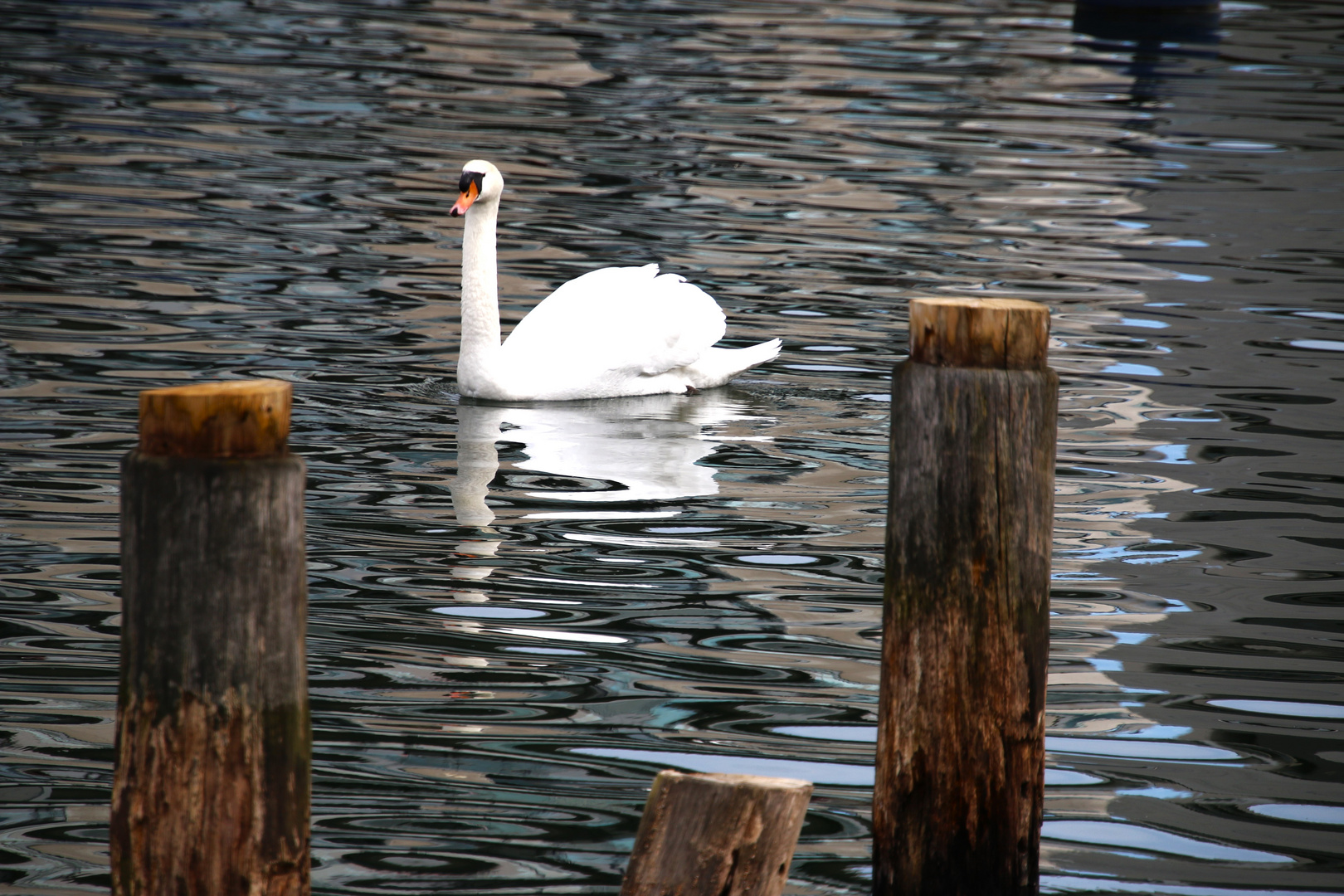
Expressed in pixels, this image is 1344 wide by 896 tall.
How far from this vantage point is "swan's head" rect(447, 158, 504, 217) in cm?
996

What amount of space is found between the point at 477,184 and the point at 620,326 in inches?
42.9

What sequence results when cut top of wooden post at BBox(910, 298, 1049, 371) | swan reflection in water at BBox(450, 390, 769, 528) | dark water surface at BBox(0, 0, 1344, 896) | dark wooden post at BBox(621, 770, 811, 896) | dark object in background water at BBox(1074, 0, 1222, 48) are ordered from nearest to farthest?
dark wooden post at BBox(621, 770, 811, 896) < cut top of wooden post at BBox(910, 298, 1049, 371) < dark water surface at BBox(0, 0, 1344, 896) < swan reflection in water at BBox(450, 390, 769, 528) < dark object in background water at BBox(1074, 0, 1222, 48)

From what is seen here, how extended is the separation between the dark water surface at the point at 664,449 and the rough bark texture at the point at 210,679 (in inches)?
35.6

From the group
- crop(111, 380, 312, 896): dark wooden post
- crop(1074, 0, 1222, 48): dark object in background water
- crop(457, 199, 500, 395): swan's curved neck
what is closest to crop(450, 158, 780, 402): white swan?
crop(457, 199, 500, 395): swan's curved neck

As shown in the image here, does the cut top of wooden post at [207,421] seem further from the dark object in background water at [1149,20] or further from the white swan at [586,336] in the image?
the dark object in background water at [1149,20]

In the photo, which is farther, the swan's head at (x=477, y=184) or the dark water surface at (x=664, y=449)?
the swan's head at (x=477, y=184)

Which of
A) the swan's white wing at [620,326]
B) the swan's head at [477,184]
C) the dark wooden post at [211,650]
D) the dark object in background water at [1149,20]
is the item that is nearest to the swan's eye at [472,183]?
the swan's head at [477,184]

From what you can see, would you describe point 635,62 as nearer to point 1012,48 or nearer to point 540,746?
point 1012,48

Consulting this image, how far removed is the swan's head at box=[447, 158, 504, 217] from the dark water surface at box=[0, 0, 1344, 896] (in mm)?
1001

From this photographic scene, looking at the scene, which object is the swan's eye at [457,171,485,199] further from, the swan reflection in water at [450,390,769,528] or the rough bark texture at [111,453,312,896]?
the rough bark texture at [111,453,312,896]

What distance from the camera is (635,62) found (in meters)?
25.2

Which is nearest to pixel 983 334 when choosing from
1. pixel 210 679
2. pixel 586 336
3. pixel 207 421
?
pixel 207 421

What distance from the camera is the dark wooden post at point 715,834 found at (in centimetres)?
379

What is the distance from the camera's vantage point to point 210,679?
345 cm
